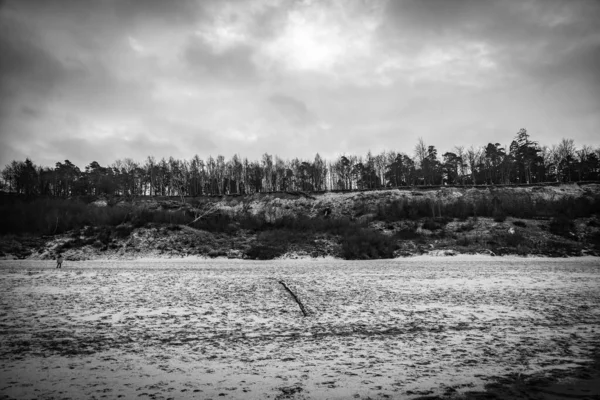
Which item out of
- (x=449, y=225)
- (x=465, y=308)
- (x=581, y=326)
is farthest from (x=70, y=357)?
(x=449, y=225)

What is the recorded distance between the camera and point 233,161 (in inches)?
3669

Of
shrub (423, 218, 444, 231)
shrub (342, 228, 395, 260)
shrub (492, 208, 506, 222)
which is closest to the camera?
shrub (342, 228, 395, 260)

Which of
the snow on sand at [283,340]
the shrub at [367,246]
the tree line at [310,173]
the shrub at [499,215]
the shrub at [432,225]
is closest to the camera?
the snow on sand at [283,340]

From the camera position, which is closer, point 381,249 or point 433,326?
point 433,326

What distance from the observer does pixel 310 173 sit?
8694cm

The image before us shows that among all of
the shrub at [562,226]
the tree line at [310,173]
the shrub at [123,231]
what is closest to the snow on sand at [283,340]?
the shrub at [123,231]

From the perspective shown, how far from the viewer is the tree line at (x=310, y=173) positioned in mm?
72938

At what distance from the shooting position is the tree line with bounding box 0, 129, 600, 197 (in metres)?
72.9

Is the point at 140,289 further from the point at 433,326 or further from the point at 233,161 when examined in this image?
the point at 233,161

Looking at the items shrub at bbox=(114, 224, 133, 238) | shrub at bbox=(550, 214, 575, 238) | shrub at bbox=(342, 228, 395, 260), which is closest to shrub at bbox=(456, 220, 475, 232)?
shrub at bbox=(550, 214, 575, 238)

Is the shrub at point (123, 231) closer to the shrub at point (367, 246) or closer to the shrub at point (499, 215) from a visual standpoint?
the shrub at point (367, 246)

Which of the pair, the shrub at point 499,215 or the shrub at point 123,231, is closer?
the shrub at point 123,231

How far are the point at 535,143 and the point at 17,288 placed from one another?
96315 millimetres

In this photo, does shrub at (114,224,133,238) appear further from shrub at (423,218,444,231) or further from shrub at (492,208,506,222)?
shrub at (492,208,506,222)
